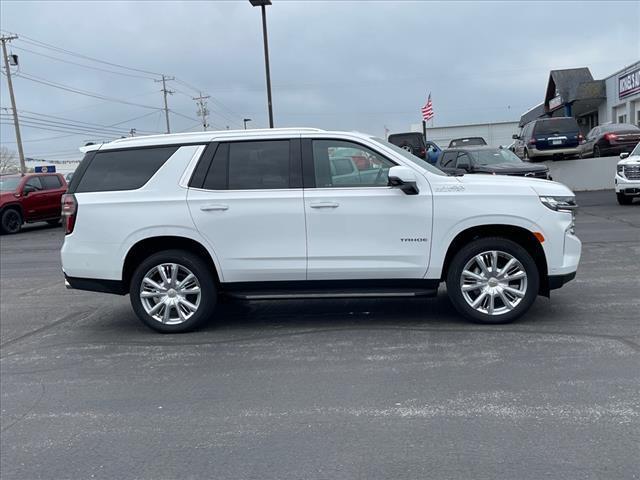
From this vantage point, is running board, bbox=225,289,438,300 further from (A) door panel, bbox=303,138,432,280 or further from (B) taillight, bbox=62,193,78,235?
(B) taillight, bbox=62,193,78,235

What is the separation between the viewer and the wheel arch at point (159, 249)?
6320mm

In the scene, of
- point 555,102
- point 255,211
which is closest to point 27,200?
point 255,211

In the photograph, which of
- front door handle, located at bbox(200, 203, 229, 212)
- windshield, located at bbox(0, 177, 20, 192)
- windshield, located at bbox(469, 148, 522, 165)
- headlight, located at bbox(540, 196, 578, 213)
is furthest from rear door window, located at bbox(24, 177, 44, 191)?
headlight, located at bbox(540, 196, 578, 213)

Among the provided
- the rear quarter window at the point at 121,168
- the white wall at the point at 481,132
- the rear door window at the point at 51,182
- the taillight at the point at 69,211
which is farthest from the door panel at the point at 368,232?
the white wall at the point at 481,132

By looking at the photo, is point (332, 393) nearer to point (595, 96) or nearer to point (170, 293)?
point (170, 293)

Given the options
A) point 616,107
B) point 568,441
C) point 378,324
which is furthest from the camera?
point 616,107

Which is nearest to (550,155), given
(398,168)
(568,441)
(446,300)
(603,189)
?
(603,189)

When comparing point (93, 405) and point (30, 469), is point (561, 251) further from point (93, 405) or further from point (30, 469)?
point (30, 469)

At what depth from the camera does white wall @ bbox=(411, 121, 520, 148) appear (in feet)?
206

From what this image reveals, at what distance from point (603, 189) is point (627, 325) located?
738 inches

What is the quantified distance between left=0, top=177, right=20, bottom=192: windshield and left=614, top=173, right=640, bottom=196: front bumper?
1826 centimetres

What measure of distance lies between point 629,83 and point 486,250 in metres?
32.2

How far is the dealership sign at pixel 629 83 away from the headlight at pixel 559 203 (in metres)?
29.9

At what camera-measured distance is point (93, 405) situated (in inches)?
185
